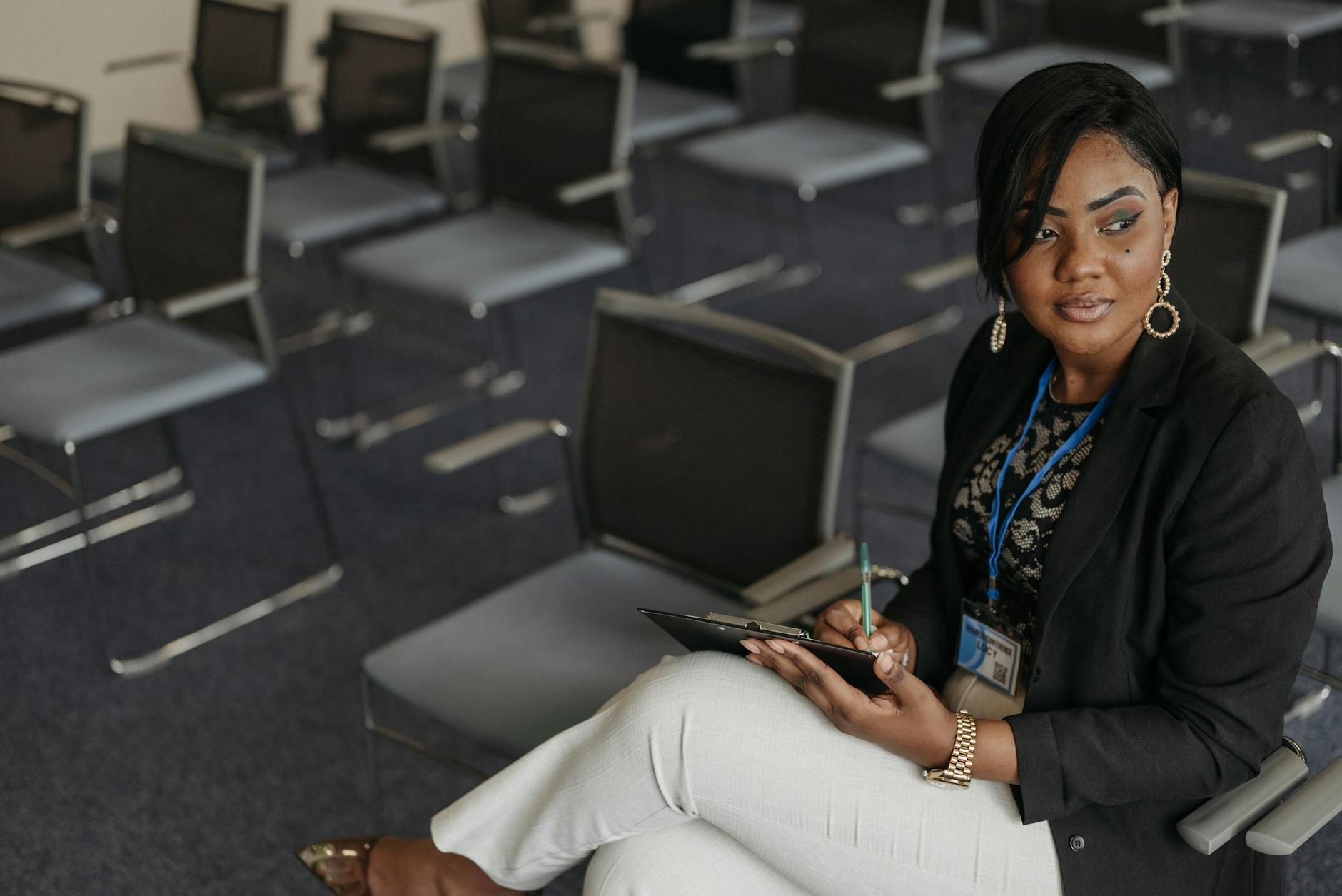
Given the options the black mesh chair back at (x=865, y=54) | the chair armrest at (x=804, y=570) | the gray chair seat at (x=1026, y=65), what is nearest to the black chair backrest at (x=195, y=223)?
the chair armrest at (x=804, y=570)

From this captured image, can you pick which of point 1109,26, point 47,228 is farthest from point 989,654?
point 1109,26

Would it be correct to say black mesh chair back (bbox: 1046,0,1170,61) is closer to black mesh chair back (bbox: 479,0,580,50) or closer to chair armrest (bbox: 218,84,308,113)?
black mesh chair back (bbox: 479,0,580,50)

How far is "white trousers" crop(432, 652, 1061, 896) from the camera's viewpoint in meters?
1.55

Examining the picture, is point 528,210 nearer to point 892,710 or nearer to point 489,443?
point 489,443

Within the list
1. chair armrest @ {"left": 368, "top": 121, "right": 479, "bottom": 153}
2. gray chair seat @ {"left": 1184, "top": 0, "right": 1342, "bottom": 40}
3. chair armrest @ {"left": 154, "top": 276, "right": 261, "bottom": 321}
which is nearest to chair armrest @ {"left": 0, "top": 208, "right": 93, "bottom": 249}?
chair armrest @ {"left": 154, "top": 276, "right": 261, "bottom": 321}

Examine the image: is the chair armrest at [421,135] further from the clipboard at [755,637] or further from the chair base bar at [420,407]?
the clipboard at [755,637]

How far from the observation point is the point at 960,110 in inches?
199

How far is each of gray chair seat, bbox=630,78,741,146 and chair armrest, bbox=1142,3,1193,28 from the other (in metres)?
1.37

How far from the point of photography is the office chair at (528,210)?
362 cm

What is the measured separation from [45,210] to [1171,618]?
338cm

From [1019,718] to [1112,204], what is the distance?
22.5 inches

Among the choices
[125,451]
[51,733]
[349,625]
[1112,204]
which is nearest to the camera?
[1112,204]

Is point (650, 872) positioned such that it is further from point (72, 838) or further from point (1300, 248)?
point (1300, 248)

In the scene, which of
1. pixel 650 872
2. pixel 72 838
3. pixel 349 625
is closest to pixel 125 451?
pixel 349 625
